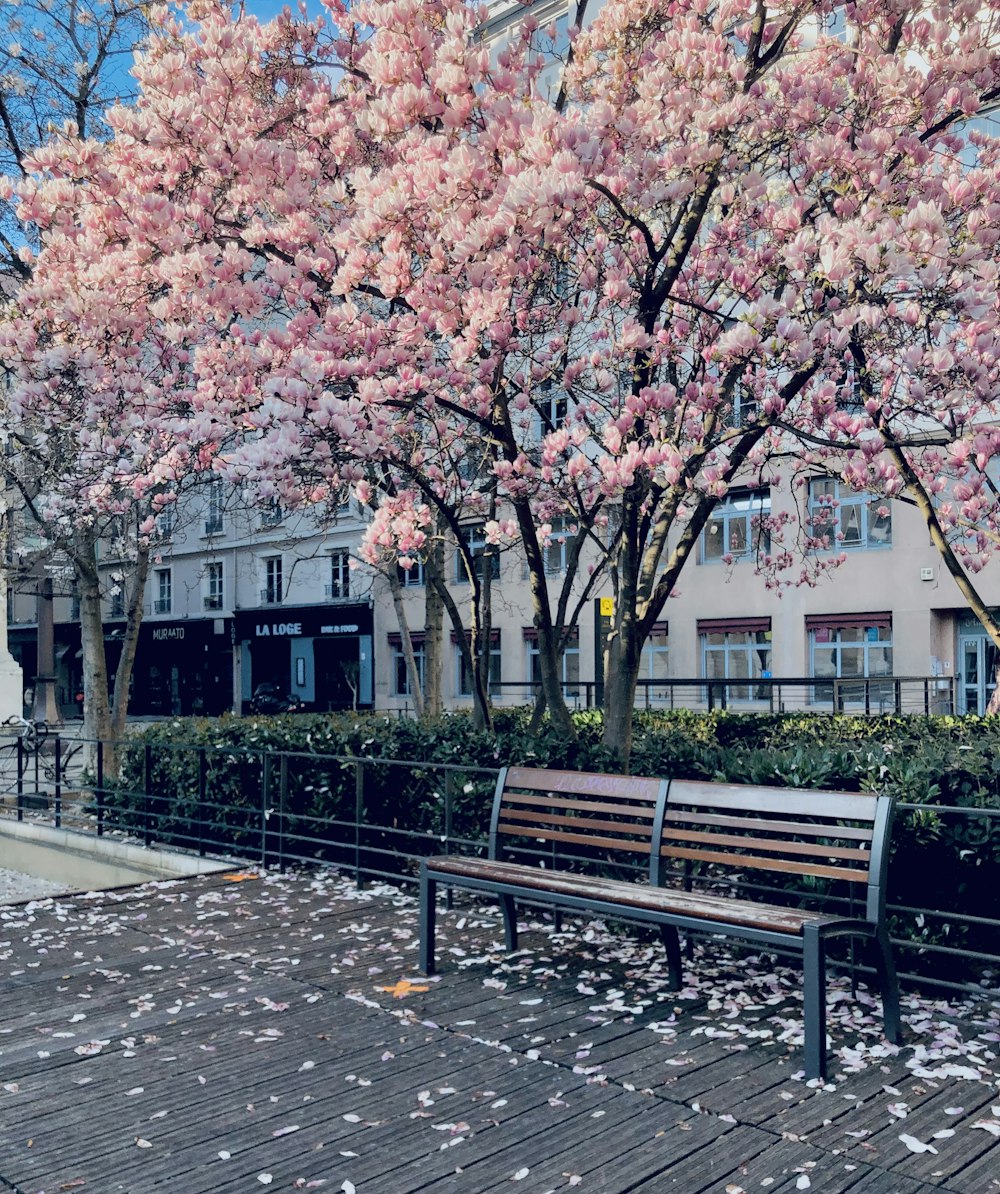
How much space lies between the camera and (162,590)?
4809 cm

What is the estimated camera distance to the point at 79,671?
182ft

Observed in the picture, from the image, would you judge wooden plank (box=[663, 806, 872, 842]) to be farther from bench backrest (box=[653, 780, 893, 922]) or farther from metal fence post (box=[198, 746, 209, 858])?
metal fence post (box=[198, 746, 209, 858])

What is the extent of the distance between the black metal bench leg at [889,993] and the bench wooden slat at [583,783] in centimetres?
130

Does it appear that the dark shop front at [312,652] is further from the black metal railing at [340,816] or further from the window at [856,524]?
the black metal railing at [340,816]

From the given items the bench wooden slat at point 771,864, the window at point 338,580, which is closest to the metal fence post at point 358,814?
the bench wooden slat at point 771,864

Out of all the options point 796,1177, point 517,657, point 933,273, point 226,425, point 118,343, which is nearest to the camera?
point 796,1177

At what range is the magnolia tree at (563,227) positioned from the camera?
646 centimetres

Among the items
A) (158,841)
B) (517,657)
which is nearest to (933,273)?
(158,841)

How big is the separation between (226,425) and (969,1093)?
6302 mm

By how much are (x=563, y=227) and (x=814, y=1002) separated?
4455 mm

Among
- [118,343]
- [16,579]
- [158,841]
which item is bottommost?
[158,841]

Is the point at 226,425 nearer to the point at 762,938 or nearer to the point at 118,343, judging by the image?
the point at 118,343

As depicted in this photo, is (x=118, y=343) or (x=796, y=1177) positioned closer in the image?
(x=796, y=1177)

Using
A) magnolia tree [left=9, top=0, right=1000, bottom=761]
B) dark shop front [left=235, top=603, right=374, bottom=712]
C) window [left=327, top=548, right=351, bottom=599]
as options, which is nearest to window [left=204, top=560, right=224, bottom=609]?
dark shop front [left=235, top=603, right=374, bottom=712]
